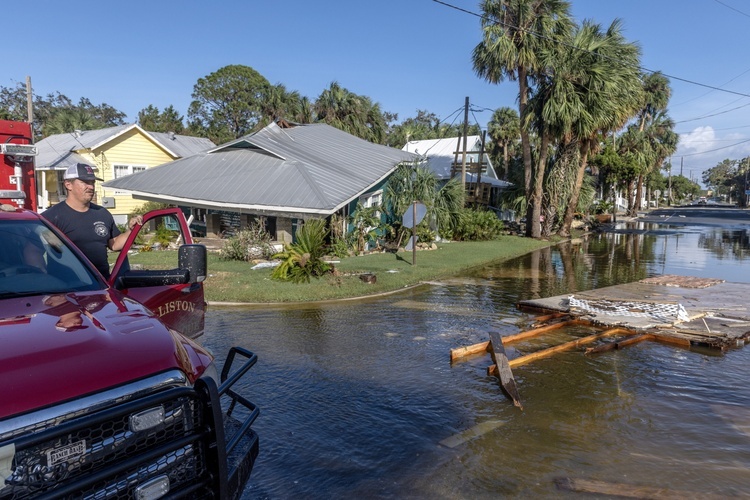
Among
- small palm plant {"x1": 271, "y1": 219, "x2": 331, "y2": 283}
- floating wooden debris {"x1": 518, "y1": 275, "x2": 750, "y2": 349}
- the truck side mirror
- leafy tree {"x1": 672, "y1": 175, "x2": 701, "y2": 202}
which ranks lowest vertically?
floating wooden debris {"x1": 518, "y1": 275, "x2": 750, "y2": 349}

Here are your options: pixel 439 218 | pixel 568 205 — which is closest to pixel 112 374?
pixel 439 218

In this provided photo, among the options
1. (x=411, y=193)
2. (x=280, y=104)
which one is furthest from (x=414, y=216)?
(x=280, y=104)

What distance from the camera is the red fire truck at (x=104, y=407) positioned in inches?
85.7

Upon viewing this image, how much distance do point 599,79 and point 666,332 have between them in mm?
18706

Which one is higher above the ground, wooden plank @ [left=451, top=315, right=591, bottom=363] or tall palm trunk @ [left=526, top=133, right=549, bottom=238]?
tall palm trunk @ [left=526, top=133, right=549, bottom=238]

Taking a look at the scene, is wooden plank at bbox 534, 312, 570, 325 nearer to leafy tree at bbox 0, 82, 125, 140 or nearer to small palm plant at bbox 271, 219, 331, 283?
small palm plant at bbox 271, 219, 331, 283

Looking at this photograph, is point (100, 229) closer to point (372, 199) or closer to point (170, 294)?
point (170, 294)

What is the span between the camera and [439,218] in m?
23.0

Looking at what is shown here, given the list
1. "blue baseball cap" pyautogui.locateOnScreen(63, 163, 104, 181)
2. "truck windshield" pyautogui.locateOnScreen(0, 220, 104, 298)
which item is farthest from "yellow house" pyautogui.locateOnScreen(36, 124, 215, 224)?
"truck windshield" pyautogui.locateOnScreen(0, 220, 104, 298)

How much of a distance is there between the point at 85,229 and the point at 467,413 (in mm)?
4086

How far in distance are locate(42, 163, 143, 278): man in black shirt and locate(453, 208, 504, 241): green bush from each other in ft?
65.9

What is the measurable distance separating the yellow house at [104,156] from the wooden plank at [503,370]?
2188 centimetres

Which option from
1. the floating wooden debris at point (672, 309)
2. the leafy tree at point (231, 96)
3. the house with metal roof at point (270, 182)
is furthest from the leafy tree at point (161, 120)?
the floating wooden debris at point (672, 309)

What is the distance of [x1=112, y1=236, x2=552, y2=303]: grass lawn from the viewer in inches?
469
